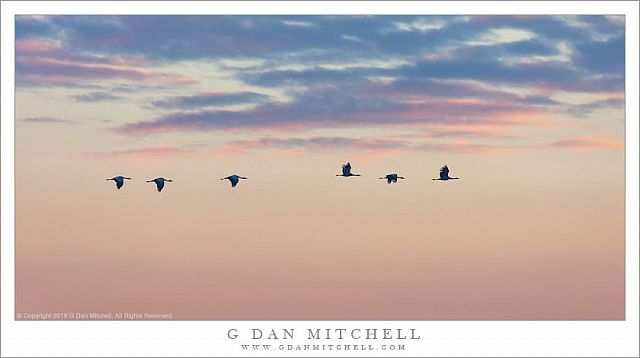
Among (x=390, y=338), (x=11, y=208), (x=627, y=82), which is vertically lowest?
(x=390, y=338)

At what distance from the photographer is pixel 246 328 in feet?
249

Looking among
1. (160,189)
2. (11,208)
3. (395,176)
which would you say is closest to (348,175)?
(395,176)

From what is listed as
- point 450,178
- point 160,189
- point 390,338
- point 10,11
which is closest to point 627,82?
point 450,178

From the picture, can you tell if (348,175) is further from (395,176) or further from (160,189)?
(160,189)

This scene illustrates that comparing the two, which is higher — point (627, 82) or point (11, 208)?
point (627, 82)

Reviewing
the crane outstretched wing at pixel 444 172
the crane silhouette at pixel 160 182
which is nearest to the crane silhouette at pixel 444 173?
the crane outstretched wing at pixel 444 172

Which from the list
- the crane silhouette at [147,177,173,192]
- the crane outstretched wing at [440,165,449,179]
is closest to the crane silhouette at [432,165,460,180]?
the crane outstretched wing at [440,165,449,179]

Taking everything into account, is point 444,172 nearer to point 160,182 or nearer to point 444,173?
point 444,173

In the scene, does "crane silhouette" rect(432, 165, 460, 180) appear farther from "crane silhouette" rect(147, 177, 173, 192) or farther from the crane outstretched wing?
A: "crane silhouette" rect(147, 177, 173, 192)

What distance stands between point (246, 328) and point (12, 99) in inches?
520

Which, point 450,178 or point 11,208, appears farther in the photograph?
point 450,178

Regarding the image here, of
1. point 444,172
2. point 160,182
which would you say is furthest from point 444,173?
point 160,182

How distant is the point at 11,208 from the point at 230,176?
10.6 m

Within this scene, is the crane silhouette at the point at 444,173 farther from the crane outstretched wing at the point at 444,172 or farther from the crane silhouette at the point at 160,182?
the crane silhouette at the point at 160,182
